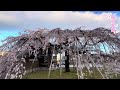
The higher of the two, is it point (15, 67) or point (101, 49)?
point (101, 49)

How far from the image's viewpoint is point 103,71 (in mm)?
2564

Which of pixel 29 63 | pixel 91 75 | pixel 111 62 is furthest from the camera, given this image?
pixel 111 62

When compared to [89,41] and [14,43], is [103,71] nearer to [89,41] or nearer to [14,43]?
[89,41]
